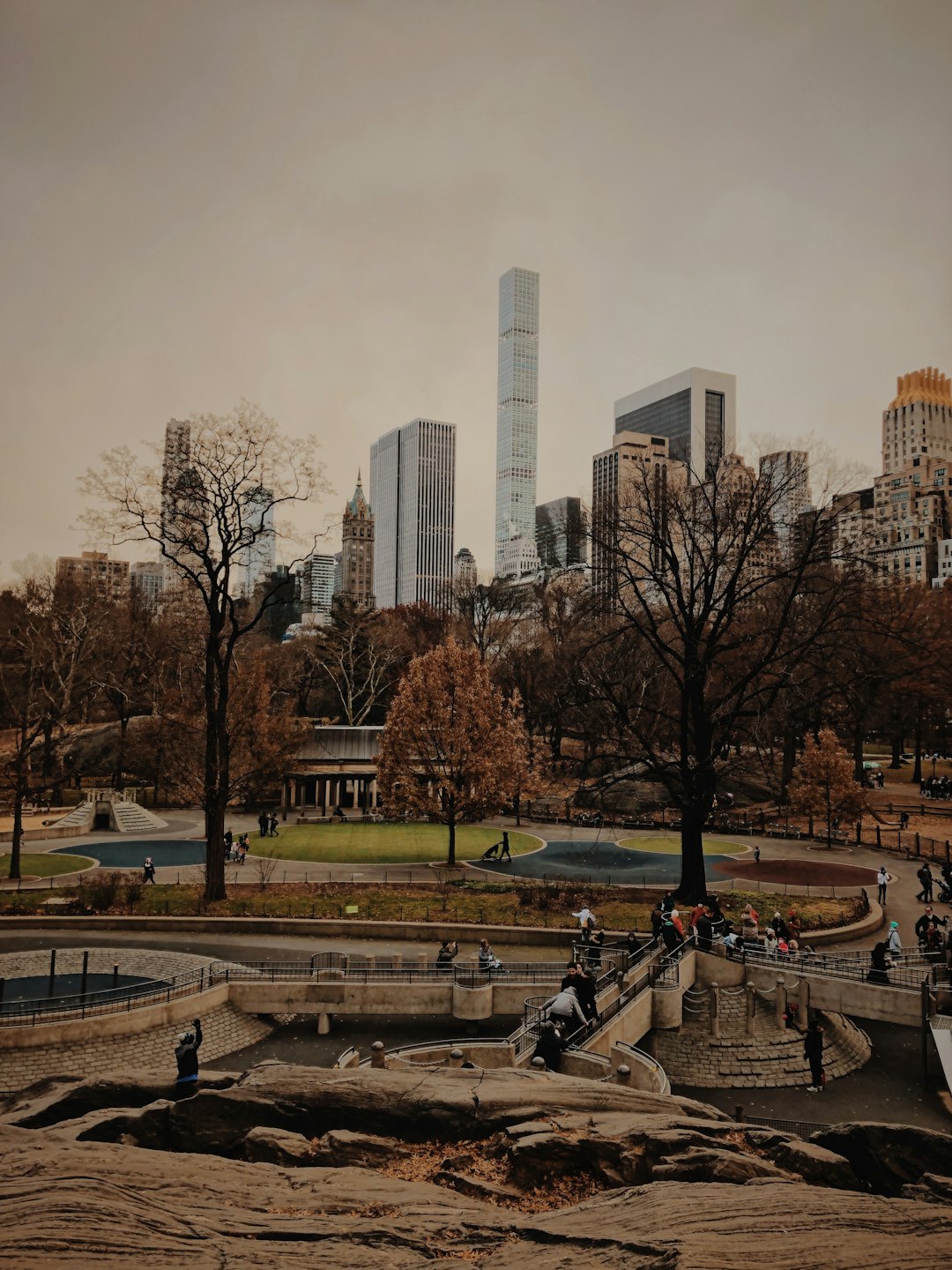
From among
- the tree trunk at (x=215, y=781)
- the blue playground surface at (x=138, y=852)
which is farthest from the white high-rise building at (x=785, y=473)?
the blue playground surface at (x=138, y=852)

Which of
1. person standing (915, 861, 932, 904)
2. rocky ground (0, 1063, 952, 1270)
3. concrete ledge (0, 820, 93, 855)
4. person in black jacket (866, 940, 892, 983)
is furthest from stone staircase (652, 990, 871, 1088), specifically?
concrete ledge (0, 820, 93, 855)

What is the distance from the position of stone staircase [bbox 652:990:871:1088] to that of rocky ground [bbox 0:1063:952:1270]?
11039mm

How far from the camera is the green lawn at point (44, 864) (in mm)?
37688

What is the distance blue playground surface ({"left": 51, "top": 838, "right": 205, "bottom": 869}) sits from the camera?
40.5 m

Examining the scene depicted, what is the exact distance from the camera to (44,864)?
1561 inches

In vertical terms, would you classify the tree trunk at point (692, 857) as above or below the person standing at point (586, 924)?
above

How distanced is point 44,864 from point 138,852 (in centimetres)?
466

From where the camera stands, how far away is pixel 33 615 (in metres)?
73.6

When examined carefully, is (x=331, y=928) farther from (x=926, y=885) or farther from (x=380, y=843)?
(x=926, y=885)

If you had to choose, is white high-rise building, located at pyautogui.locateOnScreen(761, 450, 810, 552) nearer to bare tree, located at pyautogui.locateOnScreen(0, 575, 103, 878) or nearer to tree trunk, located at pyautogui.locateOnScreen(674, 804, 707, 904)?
tree trunk, located at pyautogui.locateOnScreen(674, 804, 707, 904)

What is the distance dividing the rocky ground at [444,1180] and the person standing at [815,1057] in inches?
422

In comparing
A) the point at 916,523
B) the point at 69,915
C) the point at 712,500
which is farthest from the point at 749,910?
the point at 916,523

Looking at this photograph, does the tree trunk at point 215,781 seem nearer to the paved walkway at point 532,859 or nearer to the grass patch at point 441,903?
the grass patch at point 441,903

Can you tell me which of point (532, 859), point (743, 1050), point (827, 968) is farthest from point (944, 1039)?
point (532, 859)
